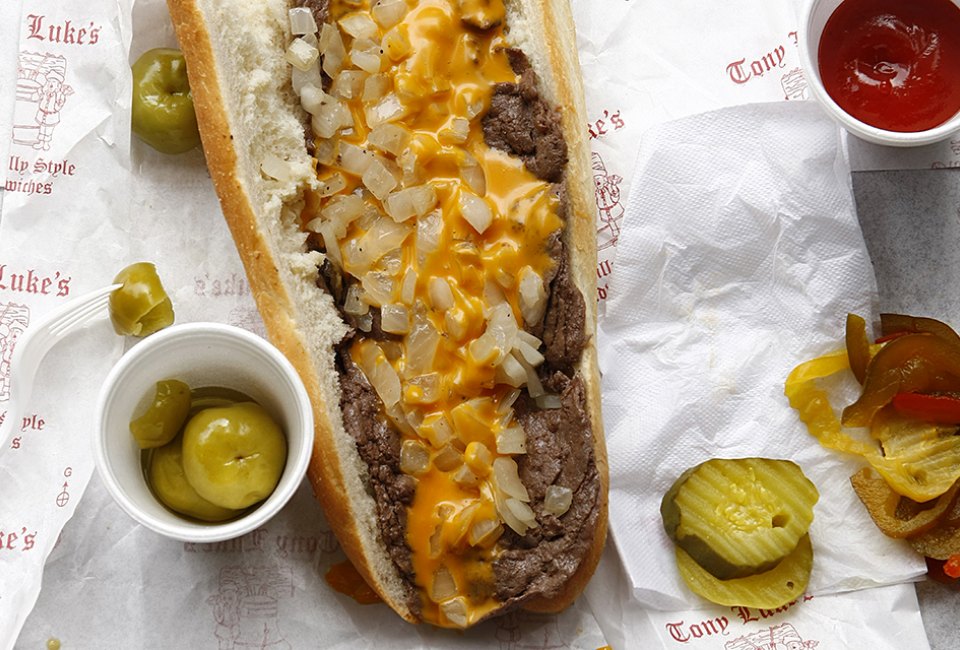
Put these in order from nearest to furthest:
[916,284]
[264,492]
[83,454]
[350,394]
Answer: [264,492] → [350,394] → [83,454] → [916,284]

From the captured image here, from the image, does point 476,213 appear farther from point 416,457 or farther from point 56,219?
point 56,219

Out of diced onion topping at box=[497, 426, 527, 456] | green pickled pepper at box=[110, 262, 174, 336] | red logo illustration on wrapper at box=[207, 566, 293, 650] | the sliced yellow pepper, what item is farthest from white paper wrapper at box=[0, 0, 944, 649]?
diced onion topping at box=[497, 426, 527, 456]

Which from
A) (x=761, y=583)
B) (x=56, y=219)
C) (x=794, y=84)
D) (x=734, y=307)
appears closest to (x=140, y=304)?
(x=56, y=219)

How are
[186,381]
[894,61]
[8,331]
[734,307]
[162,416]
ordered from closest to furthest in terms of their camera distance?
1. [162,416]
2. [186,381]
3. [894,61]
4. [8,331]
5. [734,307]

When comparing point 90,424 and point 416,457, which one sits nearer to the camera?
point 416,457

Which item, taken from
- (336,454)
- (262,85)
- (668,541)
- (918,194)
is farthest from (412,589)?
(918,194)

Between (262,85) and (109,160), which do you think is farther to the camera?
(109,160)

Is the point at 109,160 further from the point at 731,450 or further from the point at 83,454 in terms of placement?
the point at 731,450

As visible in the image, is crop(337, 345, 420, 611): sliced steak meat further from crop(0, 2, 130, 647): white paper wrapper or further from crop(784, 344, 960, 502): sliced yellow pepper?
crop(784, 344, 960, 502): sliced yellow pepper
